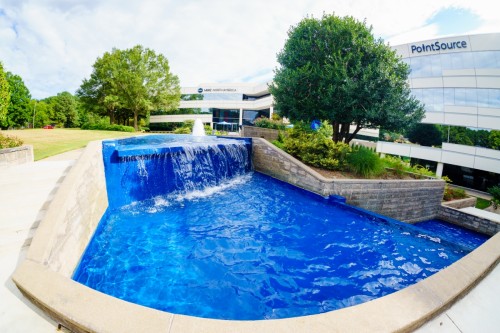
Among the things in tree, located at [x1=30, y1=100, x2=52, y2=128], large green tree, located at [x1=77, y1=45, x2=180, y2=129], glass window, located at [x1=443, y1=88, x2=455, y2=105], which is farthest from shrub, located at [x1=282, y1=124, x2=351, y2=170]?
tree, located at [x1=30, y1=100, x2=52, y2=128]

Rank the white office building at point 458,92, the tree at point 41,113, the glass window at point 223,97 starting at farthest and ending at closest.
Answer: the tree at point 41,113, the glass window at point 223,97, the white office building at point 458,92

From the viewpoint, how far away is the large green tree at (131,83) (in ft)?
116

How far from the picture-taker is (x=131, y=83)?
35.0m

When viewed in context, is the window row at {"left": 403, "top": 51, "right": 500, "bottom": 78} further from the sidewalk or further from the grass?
the grass

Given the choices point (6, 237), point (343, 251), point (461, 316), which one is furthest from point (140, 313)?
point (343, 251)

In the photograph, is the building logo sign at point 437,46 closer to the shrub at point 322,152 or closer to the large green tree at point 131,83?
the shrub at point 322,152

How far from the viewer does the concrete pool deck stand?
2170 mm

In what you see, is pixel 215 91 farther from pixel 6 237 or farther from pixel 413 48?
pixel 6 237

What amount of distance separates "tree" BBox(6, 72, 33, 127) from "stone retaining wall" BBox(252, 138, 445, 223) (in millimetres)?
60577

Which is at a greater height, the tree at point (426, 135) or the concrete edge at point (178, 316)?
the tree at point (426, 135)

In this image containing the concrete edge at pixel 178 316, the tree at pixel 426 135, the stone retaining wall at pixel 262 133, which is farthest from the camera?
the tree at pixel 426 135

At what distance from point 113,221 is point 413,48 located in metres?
32.0

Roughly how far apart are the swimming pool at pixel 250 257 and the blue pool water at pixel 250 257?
2cm

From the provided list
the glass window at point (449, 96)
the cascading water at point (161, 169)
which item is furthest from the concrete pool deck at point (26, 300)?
the glass window at point (449, 96)
